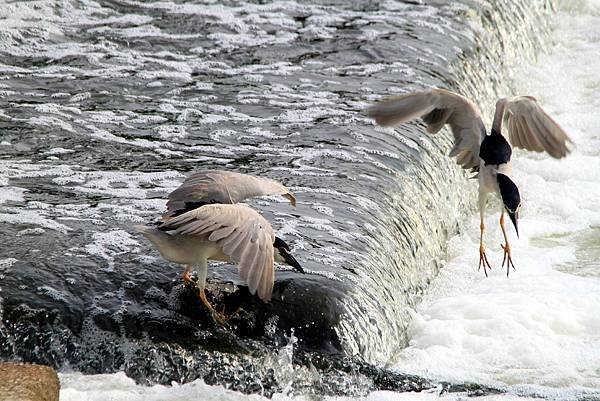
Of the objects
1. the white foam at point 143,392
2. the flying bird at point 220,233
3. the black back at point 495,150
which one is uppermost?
the black back at point 495,150

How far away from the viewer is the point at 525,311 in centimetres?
655

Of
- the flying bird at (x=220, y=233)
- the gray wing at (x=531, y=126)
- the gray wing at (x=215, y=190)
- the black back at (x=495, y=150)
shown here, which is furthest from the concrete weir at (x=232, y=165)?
the gray wing at (x=531, y=126)

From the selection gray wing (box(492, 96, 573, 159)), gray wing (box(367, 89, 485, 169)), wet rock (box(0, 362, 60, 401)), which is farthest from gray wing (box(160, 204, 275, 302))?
gray wing (box(492, 96, 573, 159))

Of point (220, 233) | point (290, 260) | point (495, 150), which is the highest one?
point (495, 150)

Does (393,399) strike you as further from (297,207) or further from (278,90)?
(278,90)

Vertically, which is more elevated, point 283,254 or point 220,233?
point 220,233

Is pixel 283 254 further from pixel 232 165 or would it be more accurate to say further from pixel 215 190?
pixel 232 165

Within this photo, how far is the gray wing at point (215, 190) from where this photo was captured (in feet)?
18.4

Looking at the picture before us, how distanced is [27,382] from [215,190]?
1443mm

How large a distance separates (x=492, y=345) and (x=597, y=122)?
501 centimetres

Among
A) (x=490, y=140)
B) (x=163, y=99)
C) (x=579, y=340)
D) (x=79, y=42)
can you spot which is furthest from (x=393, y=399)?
(x=79, y=42)

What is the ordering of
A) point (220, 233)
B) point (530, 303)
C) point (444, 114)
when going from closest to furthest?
point (220, 233), point (530, 303), point (444, 114)

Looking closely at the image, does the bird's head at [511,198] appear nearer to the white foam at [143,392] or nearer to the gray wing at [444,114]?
the gray wing at [444,114]

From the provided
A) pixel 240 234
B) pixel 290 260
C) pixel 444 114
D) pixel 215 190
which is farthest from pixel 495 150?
pixel 240 234
